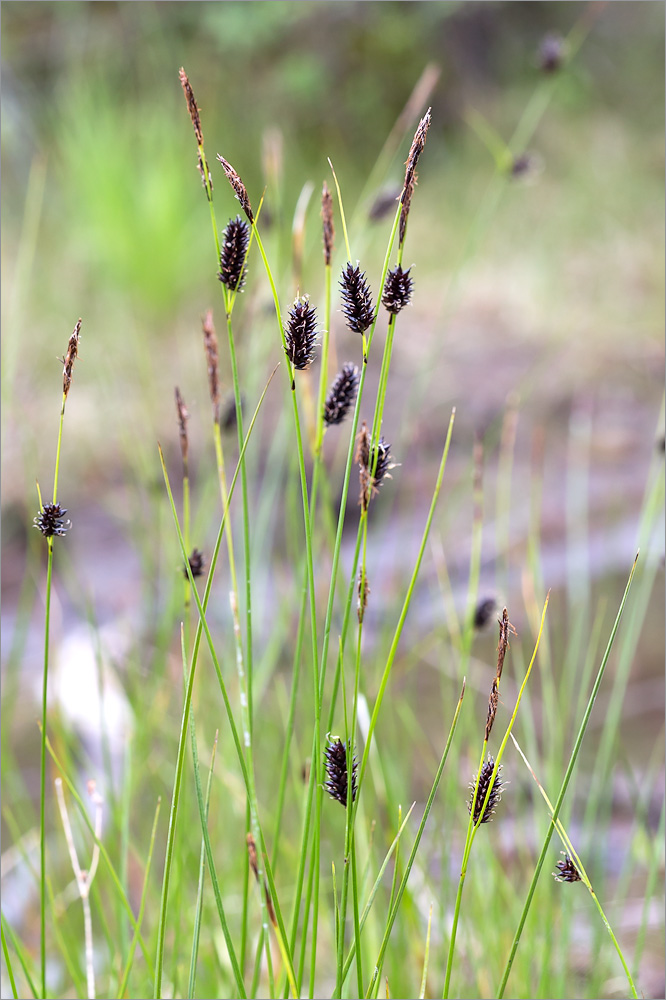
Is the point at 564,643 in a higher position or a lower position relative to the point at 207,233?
lower

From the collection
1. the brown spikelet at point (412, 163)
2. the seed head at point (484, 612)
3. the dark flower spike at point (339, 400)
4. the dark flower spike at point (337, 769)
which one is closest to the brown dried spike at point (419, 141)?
the brown spikelet at point (412, 163)

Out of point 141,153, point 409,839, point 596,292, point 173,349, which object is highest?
point 141,153

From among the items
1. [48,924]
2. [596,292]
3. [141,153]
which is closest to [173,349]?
[141,153]

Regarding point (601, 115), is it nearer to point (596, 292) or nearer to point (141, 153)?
point (596, 292)

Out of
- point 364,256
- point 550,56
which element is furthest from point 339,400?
point 364,256

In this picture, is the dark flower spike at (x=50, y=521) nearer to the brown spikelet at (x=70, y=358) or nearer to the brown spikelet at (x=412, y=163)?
the brown spikelet at (x=70, y=358)

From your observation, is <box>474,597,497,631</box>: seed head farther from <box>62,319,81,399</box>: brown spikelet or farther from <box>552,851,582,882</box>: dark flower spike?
<box>62,319,81,399</box>: brown spikelet

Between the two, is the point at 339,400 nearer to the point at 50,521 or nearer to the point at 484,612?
the point at 50,521
